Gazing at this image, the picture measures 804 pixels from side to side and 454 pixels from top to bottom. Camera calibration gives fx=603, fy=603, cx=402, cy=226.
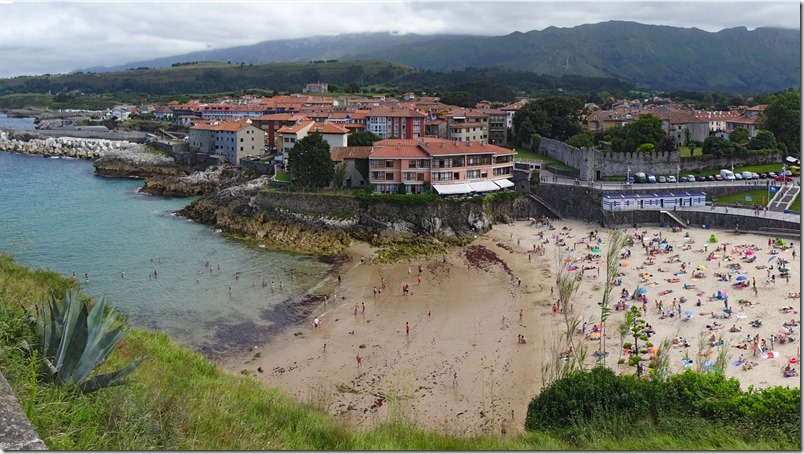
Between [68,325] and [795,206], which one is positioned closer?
[68,325]

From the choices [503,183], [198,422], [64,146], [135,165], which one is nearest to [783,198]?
[503,183]

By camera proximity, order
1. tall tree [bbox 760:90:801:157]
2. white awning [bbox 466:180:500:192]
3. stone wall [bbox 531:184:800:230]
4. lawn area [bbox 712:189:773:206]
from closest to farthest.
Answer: stone wall [bbox 531:184:800:230] → lawn area [bbox 712:189:773:206] → white awning [bbox 466:180:500:192] → tall tree [bbox 760:90:801:157]

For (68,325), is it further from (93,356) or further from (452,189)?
(452,189)

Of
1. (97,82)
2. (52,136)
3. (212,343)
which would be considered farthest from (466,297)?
(97,82)

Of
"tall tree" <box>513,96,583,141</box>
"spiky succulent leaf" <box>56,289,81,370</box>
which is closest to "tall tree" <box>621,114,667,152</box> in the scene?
"tall tree" <box>513,96,583,141</box>

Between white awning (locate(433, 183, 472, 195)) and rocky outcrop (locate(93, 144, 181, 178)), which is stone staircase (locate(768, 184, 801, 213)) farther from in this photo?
rocky outcrop (locate(93, 144, 181, 178))

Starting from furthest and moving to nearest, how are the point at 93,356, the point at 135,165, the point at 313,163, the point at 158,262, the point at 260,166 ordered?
the point at 135,165 < the point at 260,166 < the point at 313,163 < the point at 158,262 < the point at 93,356

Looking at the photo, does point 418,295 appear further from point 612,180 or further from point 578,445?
point 612,180
